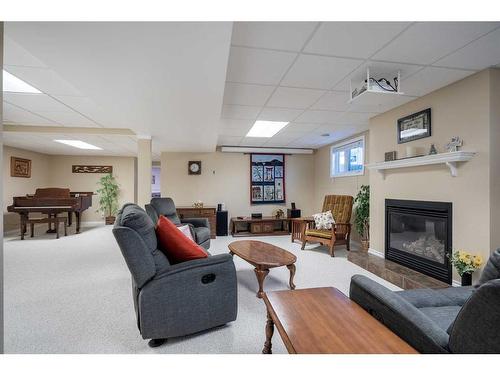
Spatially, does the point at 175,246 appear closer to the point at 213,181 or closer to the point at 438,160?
the point at 438,160

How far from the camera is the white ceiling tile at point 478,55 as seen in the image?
1743 millimetres

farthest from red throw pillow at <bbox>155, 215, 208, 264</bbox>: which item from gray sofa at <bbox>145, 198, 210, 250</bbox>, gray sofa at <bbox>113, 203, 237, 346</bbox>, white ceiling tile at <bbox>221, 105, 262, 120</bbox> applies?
white ceiling tile at <bbox>221, 105, 262, 120</bbox>

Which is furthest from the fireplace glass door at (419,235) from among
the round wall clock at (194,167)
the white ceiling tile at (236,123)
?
the round wall clock at (194,167)

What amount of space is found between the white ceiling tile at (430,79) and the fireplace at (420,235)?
1276mm

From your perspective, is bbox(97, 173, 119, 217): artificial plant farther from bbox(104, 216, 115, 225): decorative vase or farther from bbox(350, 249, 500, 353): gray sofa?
bbox(350, 249, 500, 353): gray sofa

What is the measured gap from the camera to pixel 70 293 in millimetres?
2465

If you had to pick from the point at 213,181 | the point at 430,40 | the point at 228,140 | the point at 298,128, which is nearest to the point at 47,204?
the point at 213,181

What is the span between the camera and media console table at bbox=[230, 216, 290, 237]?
559 cm

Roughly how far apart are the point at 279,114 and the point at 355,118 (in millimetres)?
1225

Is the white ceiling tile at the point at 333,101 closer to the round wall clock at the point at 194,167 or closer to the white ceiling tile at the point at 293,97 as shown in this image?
the white ceiling tile at the point at 293,97

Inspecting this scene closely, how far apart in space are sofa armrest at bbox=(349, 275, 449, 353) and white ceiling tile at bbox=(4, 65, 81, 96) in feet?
9.98

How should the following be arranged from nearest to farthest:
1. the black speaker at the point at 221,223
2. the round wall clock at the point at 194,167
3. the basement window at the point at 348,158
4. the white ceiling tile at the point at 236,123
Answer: the white ceiling tile at the point at 236,123, the basement window at the point at 348,158, the black speaker at the point at 221,223, the round wall clock at the point at 194,167

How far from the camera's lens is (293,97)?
2.82 meters
